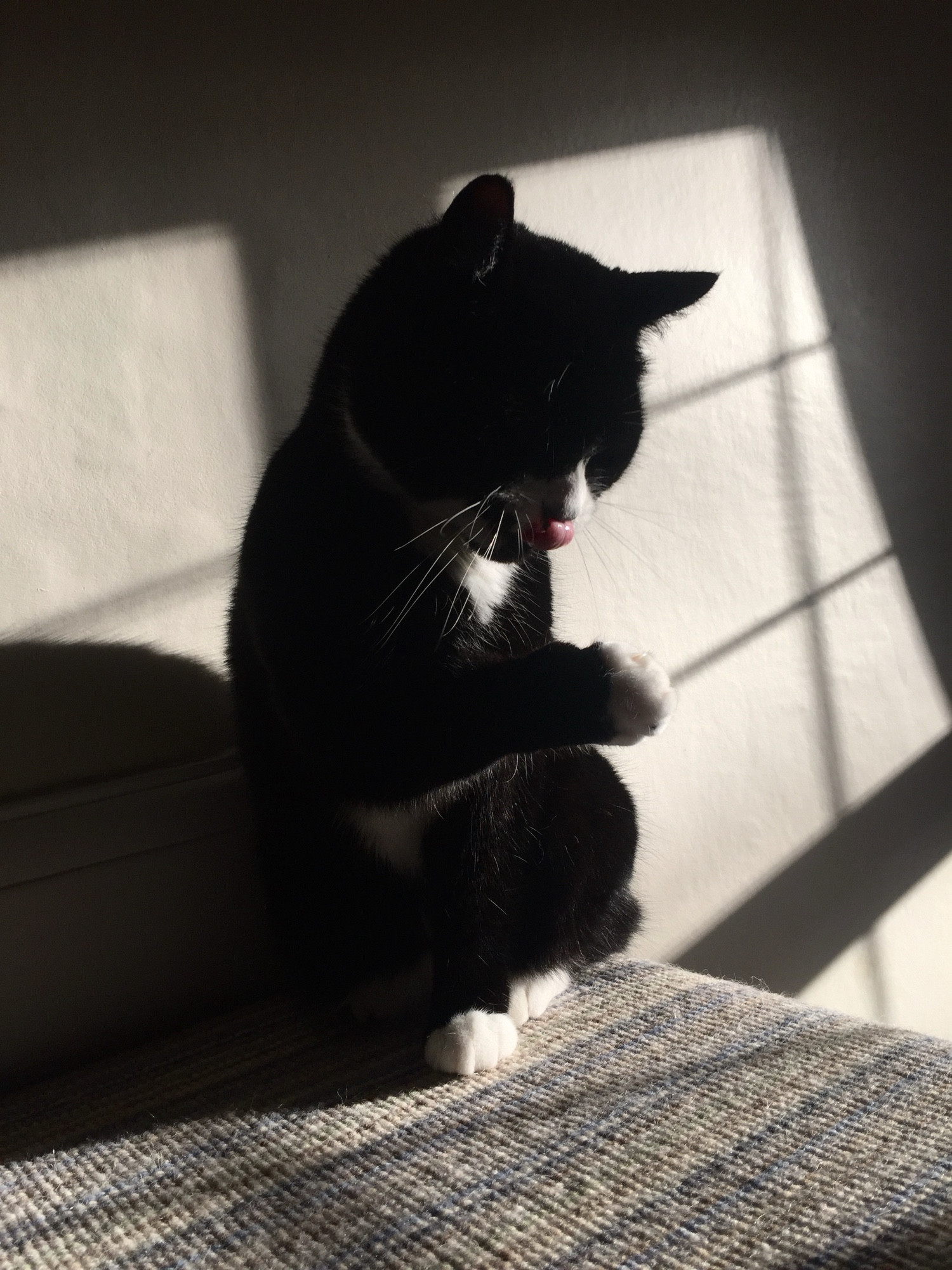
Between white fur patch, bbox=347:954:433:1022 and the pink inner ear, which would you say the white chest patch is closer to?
the pink inner ear

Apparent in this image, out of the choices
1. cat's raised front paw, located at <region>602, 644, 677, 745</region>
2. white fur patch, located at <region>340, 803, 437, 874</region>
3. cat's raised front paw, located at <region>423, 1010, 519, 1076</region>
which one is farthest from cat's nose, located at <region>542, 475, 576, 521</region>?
cat's raised front paw, located at <region>423, 1010, 519, 1076</region>

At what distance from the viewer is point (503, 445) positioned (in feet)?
2.56

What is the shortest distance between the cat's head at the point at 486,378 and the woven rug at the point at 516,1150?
45 cm

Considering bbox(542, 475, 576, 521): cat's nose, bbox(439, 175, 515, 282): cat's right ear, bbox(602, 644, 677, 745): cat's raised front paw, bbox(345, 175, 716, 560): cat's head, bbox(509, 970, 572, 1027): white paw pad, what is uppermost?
bbox(439, 175, 515, 282): cat's right ear

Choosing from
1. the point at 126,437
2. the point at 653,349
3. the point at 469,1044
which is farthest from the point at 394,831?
the point at 653,349

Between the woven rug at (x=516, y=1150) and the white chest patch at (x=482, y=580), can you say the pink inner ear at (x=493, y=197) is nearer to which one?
the white chest patch at (x=482, y=580)

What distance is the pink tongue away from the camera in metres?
0.81

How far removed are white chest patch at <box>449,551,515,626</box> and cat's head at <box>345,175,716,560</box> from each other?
0.04 metres

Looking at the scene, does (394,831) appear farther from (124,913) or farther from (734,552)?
(734,552)

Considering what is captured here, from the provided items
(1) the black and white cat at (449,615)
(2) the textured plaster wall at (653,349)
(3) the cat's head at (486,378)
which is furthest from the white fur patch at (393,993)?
(3) the cat's head at (486,378)

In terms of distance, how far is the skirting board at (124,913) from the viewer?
1.01 metres

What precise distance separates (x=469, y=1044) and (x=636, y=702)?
33 cm

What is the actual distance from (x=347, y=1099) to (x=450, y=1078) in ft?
0.29

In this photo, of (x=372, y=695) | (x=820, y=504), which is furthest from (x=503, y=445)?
(x=820, y=504)
